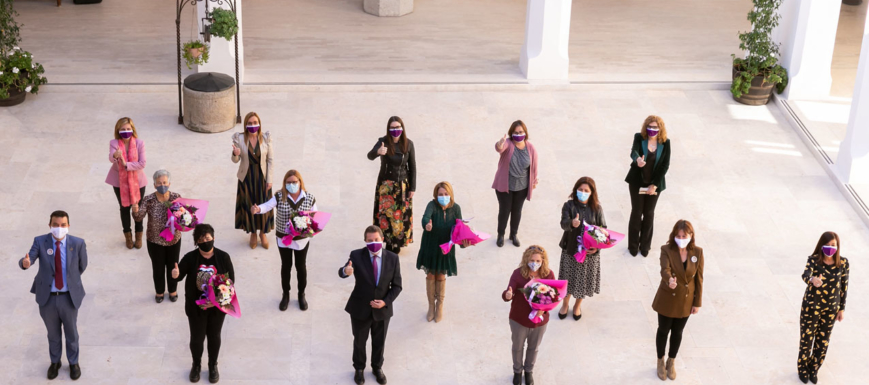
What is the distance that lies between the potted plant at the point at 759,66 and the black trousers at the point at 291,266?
8193mm

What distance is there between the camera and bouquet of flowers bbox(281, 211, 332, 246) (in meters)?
9.52

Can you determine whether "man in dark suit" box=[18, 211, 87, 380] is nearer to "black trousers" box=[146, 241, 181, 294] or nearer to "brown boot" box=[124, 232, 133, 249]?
"black trousers" box=[146, 241, 181, 294]

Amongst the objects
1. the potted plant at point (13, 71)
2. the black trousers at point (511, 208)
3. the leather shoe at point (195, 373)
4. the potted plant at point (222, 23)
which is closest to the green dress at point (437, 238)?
the black trousers at point (511, 208)

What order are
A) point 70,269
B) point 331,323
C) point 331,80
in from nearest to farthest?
point 70,269
point 331,323
point 331,80

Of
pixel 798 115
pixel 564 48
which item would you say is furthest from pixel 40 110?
pixel 798 115

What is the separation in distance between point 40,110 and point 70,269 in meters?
6.64

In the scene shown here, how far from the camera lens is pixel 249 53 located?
56.2 ft

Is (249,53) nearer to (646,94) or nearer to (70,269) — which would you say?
(646,94)

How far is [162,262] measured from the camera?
994 centimetres

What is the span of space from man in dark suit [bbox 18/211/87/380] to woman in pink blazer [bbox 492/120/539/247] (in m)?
4.12

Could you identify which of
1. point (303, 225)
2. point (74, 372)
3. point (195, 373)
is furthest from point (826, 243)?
point (74, 372)

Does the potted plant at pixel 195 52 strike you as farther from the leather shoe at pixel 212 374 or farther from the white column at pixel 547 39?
the leather shoe at pixel 212 374

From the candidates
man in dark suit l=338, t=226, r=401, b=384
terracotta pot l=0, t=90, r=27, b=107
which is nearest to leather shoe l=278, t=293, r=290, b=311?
man in dark suit l=338, t=226, r=401, b=384

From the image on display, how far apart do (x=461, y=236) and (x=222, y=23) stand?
5779 mm
